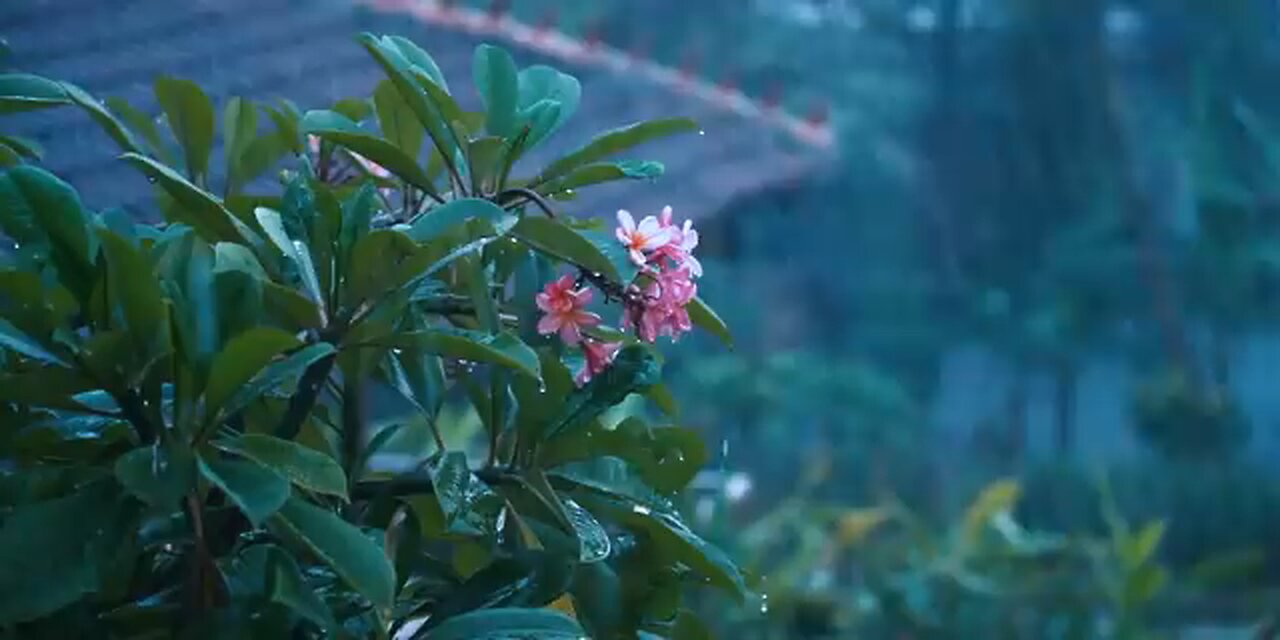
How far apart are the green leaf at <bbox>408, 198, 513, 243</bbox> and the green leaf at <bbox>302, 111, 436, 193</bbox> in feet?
0.25

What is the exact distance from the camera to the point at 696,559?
84 centimetres

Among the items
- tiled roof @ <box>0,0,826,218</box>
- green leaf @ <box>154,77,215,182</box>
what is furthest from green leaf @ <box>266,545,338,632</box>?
tiled roof @ <box>0,0,826,218</box>

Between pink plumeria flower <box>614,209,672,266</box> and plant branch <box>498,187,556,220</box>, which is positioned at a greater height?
plant branch <box>498,187,556,220</box>

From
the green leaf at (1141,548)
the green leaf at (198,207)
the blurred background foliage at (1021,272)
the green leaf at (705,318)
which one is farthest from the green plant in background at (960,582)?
the blurred background foliage at (1021,272)

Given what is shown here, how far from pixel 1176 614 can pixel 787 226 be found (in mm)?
2390


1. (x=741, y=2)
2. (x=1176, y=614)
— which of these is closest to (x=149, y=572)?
(x=1176, y=614)

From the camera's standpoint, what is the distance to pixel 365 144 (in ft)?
2.72

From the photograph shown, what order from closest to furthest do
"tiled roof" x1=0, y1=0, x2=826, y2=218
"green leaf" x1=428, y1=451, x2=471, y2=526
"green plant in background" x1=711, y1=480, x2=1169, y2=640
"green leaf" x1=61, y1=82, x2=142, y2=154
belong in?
1. "green leaf" x1=428, y1=451, x2=471, y2=526
2. "green leaf" x1=61, y1=82, x2=142, y2=154
3. "tiled roof" x1=0, y1=0, x2=826, y2=218
4. "green plant in background" x1=711, y1=480, x2=1169, y2=640

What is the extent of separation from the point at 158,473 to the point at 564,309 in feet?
0.85

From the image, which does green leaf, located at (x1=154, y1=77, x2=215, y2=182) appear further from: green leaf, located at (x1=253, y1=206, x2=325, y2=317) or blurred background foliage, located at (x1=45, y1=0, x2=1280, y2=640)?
blurred background foliage, located at (x1=45, y1=0, x2=1280, y2=640)

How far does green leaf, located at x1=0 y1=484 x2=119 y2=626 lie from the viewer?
64 centimetres

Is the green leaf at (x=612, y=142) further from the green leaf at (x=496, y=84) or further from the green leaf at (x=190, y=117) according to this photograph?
the green leaf at (x=190, y=117)

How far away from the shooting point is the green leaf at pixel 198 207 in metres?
0.75

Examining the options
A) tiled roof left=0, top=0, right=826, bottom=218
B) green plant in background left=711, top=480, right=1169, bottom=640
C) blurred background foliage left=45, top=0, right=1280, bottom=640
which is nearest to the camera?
tiled roof left=0, top=0, right=826, bottom=218
